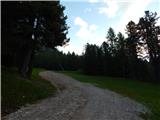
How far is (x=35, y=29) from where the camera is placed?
1256 inches

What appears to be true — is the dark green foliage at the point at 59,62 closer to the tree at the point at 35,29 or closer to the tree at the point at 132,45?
the tree at the point at 132,45

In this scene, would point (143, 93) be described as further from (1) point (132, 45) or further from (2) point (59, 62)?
(2) point (59, 62)

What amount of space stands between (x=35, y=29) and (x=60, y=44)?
5.34 m

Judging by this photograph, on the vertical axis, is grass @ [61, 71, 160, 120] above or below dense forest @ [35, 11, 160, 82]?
below

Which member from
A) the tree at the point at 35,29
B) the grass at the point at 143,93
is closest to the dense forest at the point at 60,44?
the tree at the point at 35,29

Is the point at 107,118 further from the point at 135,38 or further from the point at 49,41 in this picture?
the point at 135,38

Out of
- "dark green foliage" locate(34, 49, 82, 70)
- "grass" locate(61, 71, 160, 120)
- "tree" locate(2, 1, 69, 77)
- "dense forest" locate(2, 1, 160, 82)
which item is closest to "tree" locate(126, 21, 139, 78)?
"dense forest" locate(2, 1, 160, 82)

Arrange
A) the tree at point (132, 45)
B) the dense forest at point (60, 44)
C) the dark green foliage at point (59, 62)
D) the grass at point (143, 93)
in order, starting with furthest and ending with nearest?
1. the dark green foliage at point (59, 62)
2. the tree at point (132, 45)
3. the dense forest at point (60, 44)
4. the grass at point (143, 93)

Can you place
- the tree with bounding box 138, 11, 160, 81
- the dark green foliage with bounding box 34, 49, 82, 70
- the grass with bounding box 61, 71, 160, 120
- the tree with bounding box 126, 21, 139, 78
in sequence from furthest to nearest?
1. the dark green foliage with bounding box 34, 49, 82, 70
2. the tree with bounding box 126, 21, 139, 78
3. the tree with bounding box 138, 11, 160, 81
4. the grass with bounding box 61, 71, 160, 120

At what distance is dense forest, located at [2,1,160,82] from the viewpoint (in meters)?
27.0

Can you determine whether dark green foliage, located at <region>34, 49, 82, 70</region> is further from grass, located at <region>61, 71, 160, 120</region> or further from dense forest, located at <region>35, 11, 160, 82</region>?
grass, located at <region>61, 71, 160, 120</region>

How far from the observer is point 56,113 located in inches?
551

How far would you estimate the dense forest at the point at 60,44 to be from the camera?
26953mm

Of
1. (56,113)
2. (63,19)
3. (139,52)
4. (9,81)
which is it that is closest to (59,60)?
(139,52)
